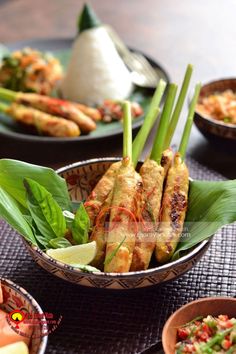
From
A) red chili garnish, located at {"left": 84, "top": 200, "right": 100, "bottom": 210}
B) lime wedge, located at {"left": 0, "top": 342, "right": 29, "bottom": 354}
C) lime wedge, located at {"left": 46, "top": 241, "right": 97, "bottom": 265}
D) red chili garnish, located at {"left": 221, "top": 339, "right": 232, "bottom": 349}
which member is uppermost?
red chili garnish, located at {"left": 84, "top": 200, "right": 100, "bottom": 210}

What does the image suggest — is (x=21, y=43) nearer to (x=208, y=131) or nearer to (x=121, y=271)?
(x=208, y=131)

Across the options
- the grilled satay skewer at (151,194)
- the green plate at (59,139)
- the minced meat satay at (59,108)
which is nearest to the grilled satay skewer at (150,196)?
the grilled satay skewer at (151,194)

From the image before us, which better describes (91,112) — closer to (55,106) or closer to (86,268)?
(55,106)

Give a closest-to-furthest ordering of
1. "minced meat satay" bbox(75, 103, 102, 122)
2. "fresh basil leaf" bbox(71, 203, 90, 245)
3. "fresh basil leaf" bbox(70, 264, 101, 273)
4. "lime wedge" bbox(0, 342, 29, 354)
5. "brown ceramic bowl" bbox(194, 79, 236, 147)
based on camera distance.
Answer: "lime wedge" bbox(0, 342, 29, 354) < "fresh basil leaf" bbox(70, 264, 101, 273) < "fresh basil leaf" bbox(71, 203, 90, 245) < "brown ceramic bowl" bbox(194, 79, 236, 147) < "minced meat satay" bbox(75, 103, 102, 122)

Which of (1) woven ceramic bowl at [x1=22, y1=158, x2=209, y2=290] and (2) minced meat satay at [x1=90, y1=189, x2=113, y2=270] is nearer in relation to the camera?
(1) woven ceramic bowl at [x1=22, y1=158, x2=209, y2=290]

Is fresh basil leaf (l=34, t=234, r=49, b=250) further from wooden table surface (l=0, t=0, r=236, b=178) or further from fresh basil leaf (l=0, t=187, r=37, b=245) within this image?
wooden table surface (l=0, t=0, r=236, b=178)

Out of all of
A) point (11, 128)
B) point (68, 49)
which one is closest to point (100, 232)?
point (11, 128)

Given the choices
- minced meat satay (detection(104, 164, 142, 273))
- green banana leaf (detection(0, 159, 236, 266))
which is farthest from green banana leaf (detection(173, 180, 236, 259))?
minced meat satay (detection(104, 164, 142, 273))
